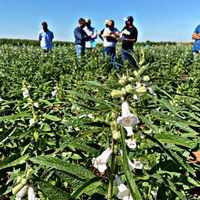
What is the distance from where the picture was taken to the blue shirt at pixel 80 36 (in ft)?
43.6

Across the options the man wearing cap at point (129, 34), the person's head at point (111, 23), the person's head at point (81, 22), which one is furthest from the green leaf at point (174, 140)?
the person's head at point (81, 22)

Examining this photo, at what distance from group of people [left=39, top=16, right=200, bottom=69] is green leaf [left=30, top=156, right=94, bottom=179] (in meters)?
10.0

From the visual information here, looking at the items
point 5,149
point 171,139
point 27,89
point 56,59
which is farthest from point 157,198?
point 56,59

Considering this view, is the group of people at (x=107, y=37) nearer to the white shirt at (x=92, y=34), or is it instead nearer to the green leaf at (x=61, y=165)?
the white shirt at (x=92, y=34)

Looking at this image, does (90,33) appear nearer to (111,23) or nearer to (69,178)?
(111,23)

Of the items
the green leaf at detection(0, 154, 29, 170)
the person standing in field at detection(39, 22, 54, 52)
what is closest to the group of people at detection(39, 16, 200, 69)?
the person standing in field at detection(39, 22, 54, 52)

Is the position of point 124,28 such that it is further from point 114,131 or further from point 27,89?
point 114,131

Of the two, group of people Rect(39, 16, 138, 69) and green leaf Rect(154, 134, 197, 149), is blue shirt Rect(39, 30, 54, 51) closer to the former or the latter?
group of people Rect(39, 16, 138, 69)

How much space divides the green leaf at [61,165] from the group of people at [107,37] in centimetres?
1004

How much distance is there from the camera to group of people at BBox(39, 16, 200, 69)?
480 inches

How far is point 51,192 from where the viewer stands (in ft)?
4.90

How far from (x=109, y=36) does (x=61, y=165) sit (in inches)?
450

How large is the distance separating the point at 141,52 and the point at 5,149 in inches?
68.0

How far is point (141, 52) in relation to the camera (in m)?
2.03
